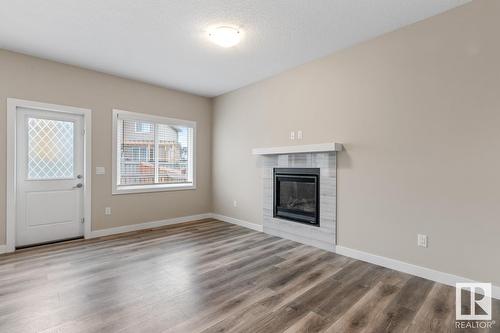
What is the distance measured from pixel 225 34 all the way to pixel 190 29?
423 mm

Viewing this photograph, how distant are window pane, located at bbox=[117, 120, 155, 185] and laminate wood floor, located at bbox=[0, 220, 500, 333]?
5.00ft

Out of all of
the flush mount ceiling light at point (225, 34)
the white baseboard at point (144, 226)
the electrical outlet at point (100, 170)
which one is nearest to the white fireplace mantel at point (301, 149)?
the flush mount ceiling light at point (225, 34)

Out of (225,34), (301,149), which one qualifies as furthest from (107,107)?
(301,149)

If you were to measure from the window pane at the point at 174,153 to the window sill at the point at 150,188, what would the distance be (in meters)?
0.16

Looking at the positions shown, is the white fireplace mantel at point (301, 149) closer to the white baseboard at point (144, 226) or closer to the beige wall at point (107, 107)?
the beige wall at point (107, 107)

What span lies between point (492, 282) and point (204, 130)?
5097mm

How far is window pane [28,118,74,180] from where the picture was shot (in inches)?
150

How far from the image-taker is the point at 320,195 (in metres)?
3.78

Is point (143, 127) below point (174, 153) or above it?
above

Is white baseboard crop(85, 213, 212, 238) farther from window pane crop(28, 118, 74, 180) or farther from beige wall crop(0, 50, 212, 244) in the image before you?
window pane crop(28, 118, 74, 180)

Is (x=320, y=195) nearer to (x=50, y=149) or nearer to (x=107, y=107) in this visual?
(x=107, y=107)

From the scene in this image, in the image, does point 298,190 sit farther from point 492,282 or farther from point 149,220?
point 149,220

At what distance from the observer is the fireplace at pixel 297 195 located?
388 cm

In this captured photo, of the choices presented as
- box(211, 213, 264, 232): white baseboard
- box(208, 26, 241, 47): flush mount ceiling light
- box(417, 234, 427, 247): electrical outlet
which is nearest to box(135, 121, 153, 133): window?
box(211, 213, 264, 232): white baseboard
